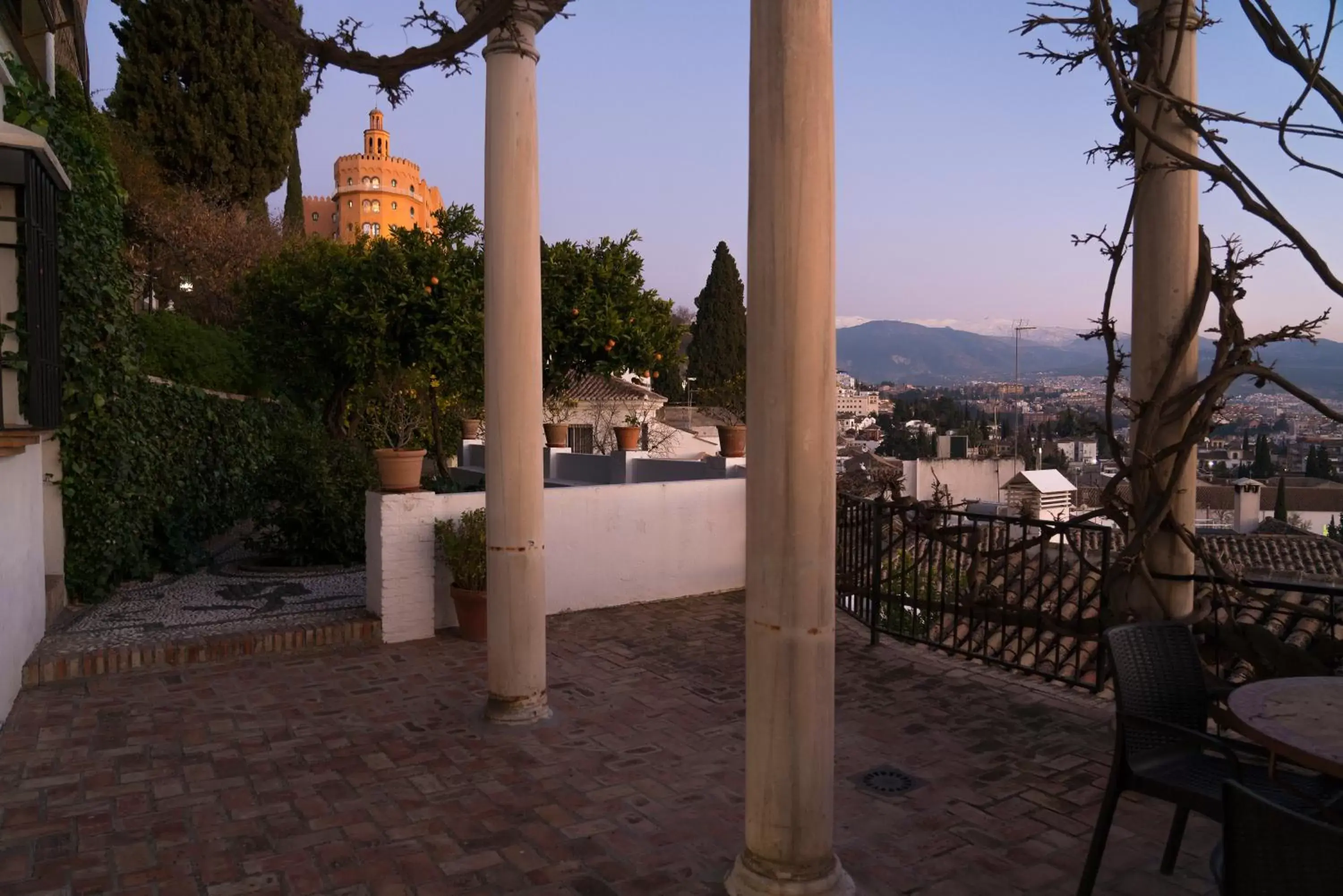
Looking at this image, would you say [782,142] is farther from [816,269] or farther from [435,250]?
[435,250]

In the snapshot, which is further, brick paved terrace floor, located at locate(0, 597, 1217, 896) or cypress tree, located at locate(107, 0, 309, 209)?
cypress tree, located at locate(107, 0, 309, 209)

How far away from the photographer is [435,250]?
469 inches

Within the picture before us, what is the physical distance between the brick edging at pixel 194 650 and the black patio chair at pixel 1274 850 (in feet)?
20.2

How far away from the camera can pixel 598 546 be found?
8.45 meters

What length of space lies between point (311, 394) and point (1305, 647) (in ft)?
51.1

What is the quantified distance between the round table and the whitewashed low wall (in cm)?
442

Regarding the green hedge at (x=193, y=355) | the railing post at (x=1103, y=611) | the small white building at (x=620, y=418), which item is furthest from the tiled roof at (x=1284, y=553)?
the green hedge at (x=193, y=355)

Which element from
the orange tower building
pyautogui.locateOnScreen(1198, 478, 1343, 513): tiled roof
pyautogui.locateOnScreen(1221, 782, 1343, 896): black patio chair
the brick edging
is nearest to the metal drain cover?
pyautogui.locateOnScreen(1221, 782, 1343, 896): black patio chair

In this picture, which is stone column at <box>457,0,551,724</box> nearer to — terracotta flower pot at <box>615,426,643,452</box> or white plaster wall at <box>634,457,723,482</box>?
white plaster wall at <box>634,457,723,482</box>

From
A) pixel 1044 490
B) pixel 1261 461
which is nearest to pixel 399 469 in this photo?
pixel 1044 490

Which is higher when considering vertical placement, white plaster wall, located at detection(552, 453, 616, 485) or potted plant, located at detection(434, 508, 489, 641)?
white plaster wall, located at detection(552, 453, 616, 485)

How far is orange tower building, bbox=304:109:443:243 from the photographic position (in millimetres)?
75250

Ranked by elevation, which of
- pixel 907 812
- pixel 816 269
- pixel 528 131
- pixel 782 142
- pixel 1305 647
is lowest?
pixel 907 812

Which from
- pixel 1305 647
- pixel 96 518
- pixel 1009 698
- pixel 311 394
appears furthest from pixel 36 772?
pixel 311 394
